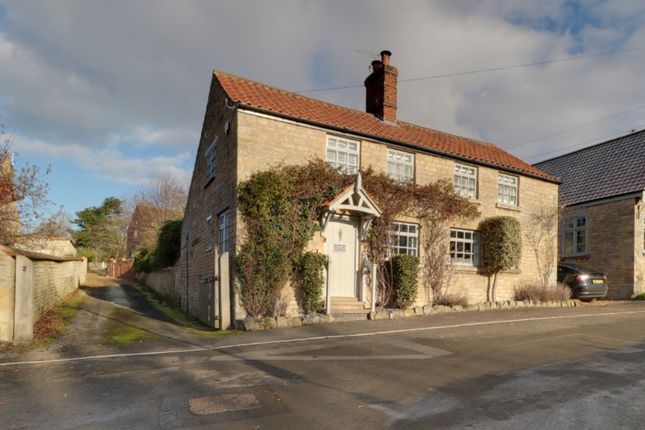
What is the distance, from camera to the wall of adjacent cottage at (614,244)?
62.6ft

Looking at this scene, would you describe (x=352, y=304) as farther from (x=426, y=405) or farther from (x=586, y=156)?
(x=586, y=156)

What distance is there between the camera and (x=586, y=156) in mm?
24734

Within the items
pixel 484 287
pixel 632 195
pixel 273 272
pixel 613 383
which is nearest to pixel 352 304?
pixel 273 272

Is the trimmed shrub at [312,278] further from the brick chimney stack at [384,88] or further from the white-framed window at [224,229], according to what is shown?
the brick chimney stack at [384,88]

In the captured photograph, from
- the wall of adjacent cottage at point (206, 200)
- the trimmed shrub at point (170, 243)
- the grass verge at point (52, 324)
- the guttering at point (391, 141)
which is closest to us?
the grass verge at point (52, 324)

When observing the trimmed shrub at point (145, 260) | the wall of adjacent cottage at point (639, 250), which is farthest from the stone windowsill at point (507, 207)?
the trimmed shrub at point (145, 260)

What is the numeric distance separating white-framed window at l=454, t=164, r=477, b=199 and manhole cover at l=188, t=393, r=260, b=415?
12605 millimetres

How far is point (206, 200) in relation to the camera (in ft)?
53.7

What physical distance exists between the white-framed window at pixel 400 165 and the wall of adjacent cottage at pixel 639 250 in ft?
37.0

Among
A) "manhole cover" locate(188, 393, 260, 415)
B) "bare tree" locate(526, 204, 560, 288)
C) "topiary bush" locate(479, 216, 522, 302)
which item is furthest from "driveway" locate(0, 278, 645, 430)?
"bare tree" locate(526, 204, 560, 288)

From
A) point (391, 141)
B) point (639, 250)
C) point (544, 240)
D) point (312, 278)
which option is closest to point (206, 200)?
point (312, 278)

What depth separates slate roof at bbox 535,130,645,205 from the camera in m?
20.4

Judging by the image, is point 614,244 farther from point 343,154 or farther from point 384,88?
point 343,154

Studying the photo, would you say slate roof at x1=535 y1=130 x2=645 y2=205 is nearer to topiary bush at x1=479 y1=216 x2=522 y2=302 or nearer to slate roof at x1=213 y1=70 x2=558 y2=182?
slate roof at x1=213 y1=70 x2=558 y2=182
